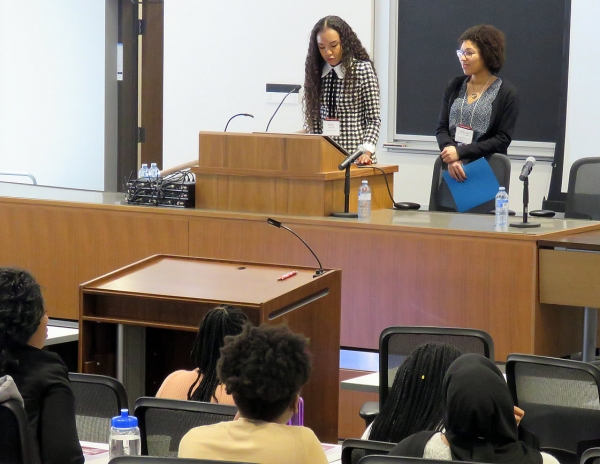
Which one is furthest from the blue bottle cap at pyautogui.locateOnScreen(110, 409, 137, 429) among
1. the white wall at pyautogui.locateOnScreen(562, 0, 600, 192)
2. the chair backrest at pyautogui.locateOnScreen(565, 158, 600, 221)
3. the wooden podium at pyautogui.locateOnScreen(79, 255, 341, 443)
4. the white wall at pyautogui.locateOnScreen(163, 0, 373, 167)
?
the white wall at pyautogui.locateOnScreen(163, 0, 373, 167)

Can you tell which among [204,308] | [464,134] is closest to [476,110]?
[464,134]

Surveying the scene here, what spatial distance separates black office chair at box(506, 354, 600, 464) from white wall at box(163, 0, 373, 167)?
5296 millimetres

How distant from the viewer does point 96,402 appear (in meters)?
2.68

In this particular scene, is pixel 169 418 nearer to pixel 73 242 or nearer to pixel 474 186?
pixel 73 242

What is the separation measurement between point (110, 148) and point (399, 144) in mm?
2947

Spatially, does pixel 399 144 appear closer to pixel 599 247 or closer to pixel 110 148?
pixel 110 148

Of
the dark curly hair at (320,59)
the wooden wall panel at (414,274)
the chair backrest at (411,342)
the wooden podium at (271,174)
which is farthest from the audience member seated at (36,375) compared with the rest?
the dark curly hair at (320,59)

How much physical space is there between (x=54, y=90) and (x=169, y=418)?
7.58 metres

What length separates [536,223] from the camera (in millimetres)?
4512

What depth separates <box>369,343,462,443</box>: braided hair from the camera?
8.46ft

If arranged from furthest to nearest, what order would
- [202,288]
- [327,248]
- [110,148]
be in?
[110,148] → [327,248] → [202,288]

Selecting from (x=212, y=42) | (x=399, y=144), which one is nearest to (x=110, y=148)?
(x=212, y=42)

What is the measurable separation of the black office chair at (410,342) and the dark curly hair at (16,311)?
1056 millimetres

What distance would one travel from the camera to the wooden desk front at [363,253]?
4160 mm
